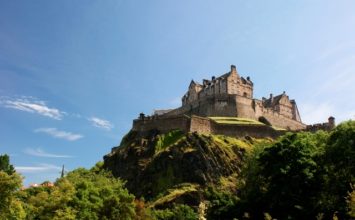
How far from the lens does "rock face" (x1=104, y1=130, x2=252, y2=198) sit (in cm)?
7894

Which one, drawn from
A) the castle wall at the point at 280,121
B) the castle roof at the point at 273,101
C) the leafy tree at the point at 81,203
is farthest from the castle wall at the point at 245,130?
the leafy tree at the point at 81,203

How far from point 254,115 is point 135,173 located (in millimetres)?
38500

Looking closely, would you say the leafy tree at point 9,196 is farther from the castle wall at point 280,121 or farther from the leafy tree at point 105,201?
the castle wall at point 280,121

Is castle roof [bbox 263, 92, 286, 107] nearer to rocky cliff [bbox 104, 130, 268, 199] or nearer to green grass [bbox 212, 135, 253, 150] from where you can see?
green grass [bbox 212, 135, 253, 150]

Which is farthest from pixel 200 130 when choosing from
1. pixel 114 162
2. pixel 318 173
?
pixel 318 173

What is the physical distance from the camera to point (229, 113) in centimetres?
10706

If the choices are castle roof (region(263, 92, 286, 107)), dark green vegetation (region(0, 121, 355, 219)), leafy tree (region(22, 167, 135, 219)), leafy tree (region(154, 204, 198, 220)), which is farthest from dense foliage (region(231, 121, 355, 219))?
castle roof (region(263, 92, 286, 107))

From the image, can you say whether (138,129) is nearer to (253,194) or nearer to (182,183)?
(182,183)

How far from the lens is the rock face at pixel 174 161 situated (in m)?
78.9

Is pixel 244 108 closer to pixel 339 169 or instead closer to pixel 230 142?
pixel 230 142

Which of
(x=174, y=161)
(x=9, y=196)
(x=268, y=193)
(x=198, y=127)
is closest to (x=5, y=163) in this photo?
(x=174, y=161)

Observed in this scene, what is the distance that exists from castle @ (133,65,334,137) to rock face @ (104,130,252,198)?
2.86 m

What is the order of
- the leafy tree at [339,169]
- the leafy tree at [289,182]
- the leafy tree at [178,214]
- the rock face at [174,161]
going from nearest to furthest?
1. the leafy tree at [339,169]
2. the leafy tree at [289,182]
3. the leafy tree at [178,214]
4. the rock face at [174,161]

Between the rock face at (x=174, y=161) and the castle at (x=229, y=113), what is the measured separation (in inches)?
113
